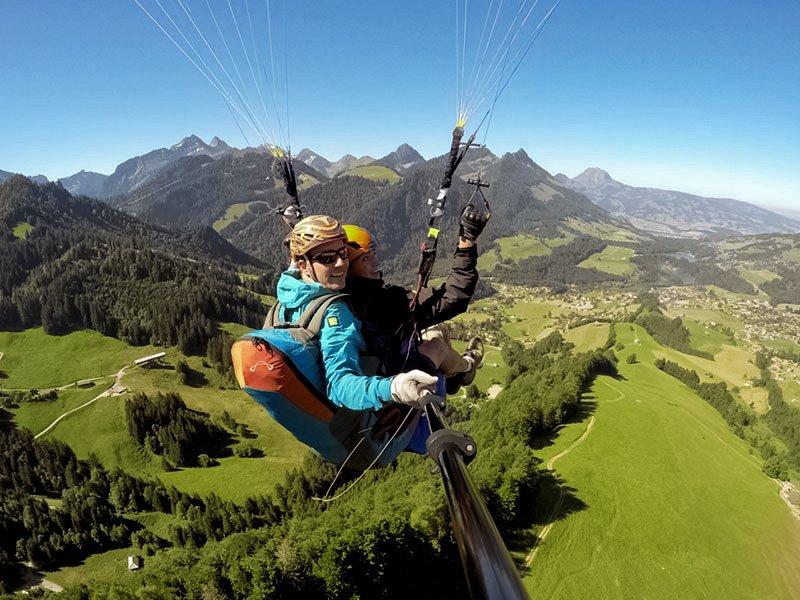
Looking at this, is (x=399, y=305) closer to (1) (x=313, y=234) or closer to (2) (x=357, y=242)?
(2) (x=357, y=242)

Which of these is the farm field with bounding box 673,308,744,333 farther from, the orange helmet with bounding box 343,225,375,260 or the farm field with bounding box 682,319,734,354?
the orange helmet with bounding box 343,225,375,260

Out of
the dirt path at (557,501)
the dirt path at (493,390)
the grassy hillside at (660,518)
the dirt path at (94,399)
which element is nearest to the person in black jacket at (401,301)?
the grassy hillside at (660,518)

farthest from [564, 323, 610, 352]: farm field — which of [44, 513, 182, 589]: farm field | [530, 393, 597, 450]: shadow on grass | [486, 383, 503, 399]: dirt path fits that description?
[44, 513, 182, 589]: farm field

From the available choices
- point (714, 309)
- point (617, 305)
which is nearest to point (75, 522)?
point (617, 305)

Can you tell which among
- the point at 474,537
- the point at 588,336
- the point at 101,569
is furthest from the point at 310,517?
the point at 588,336

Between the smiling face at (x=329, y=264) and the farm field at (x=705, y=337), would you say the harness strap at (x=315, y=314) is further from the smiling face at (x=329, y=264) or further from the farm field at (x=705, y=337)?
the farm field at (x=705, y=337)

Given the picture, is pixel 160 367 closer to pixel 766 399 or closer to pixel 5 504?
pixel 5 504
